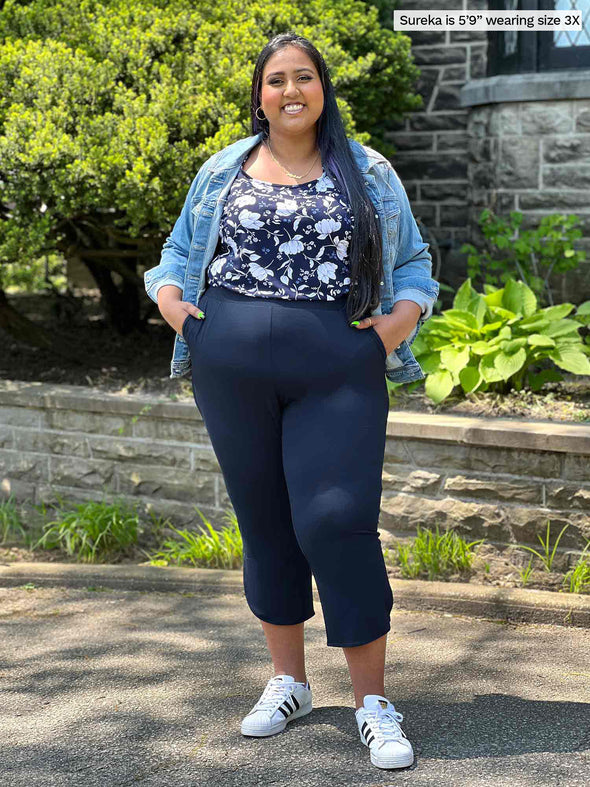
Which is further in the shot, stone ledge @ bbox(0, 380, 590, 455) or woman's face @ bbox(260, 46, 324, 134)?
stone ledge @ bbox(0, 380, 590, 455)

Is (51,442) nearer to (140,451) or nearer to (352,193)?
(140,451)

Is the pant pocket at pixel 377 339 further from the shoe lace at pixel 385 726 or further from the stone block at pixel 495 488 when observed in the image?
the stone block at pixel 495 488

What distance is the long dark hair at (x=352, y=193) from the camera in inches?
103

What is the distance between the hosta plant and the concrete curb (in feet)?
3.17


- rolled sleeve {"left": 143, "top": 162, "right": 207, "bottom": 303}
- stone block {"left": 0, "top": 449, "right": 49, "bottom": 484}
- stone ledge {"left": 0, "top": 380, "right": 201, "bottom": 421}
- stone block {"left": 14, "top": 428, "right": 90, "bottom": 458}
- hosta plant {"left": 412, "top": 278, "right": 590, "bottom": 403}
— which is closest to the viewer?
rolled sleeve {"left": 143, "top": 162, "right": 207, "bottom": 303}

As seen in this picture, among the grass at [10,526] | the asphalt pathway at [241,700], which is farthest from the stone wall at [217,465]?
the asphalt pathway at [241,700]

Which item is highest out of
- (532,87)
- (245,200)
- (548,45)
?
(548,45)

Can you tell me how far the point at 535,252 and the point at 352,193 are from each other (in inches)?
132

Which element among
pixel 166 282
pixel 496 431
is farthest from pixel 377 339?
pixel 496 431

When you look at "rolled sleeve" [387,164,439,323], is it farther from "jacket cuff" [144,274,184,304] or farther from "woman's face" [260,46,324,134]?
"jacket cuff" [144,274,184,304]

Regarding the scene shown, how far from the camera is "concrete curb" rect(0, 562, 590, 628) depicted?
3.78 meters

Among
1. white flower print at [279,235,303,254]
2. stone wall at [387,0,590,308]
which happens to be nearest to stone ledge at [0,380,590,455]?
white flower print at [279,235,303,254]

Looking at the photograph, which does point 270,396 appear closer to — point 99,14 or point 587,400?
point 587,400

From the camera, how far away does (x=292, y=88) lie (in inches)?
104
